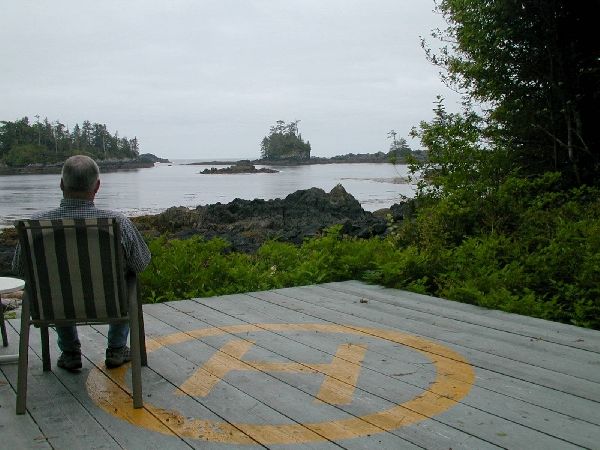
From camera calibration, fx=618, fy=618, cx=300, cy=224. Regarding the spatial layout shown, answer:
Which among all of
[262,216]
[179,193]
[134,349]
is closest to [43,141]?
[179,193]

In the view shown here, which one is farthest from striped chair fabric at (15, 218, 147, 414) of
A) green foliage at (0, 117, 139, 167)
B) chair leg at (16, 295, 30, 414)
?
green foliage at (0, 117, 139, 167)

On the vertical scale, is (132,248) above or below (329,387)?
above

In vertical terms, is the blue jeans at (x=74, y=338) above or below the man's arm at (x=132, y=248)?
below

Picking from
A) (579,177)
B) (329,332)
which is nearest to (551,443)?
(329,332)

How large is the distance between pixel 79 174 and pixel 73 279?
61 cm

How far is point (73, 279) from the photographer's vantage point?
322cm

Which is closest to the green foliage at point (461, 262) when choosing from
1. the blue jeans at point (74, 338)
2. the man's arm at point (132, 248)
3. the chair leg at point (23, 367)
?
the blue jeans at point (74, 338)

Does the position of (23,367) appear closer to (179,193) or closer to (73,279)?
(73,279)

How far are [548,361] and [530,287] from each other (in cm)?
239

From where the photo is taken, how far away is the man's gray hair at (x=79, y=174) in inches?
134

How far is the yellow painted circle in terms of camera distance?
111 inches

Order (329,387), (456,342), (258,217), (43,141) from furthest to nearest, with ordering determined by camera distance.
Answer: (43,141) < (258,217) < (456,342) < (329,387)

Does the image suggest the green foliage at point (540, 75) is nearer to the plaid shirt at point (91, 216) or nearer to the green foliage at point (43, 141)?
the plaid shirt at point (91, 216)

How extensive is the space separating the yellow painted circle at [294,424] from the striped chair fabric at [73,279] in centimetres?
17
